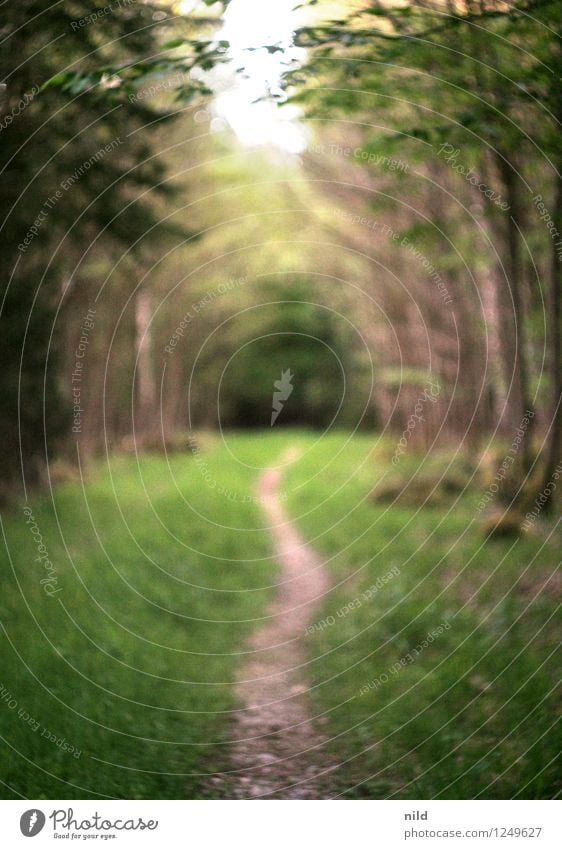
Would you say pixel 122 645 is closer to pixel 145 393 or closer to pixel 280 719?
pixel 280 719

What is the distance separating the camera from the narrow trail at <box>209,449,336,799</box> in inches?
268

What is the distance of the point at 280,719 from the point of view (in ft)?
26.8

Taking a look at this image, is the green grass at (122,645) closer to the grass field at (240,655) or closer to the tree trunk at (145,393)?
the grass field at (240,655)

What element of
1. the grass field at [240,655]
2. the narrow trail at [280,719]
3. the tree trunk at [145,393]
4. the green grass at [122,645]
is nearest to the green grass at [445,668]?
the grass field at [240,655]

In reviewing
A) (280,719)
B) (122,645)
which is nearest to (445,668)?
(280,719)

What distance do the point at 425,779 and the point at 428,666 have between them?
7.00 ft

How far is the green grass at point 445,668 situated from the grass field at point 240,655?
0.06 feet

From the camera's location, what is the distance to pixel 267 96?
7.13 meters

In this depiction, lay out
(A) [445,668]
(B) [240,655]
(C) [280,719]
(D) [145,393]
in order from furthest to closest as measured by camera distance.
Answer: (D) [145,393], (B) [240,655], (A) [445,668], (C) [280,719]

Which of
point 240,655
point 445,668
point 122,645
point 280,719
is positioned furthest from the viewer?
point 240,655

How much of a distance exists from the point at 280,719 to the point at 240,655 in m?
2.06

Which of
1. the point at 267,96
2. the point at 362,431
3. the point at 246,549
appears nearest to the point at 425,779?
the point at 267,96

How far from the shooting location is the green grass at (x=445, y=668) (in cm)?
653

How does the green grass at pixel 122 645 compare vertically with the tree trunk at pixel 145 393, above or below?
below
